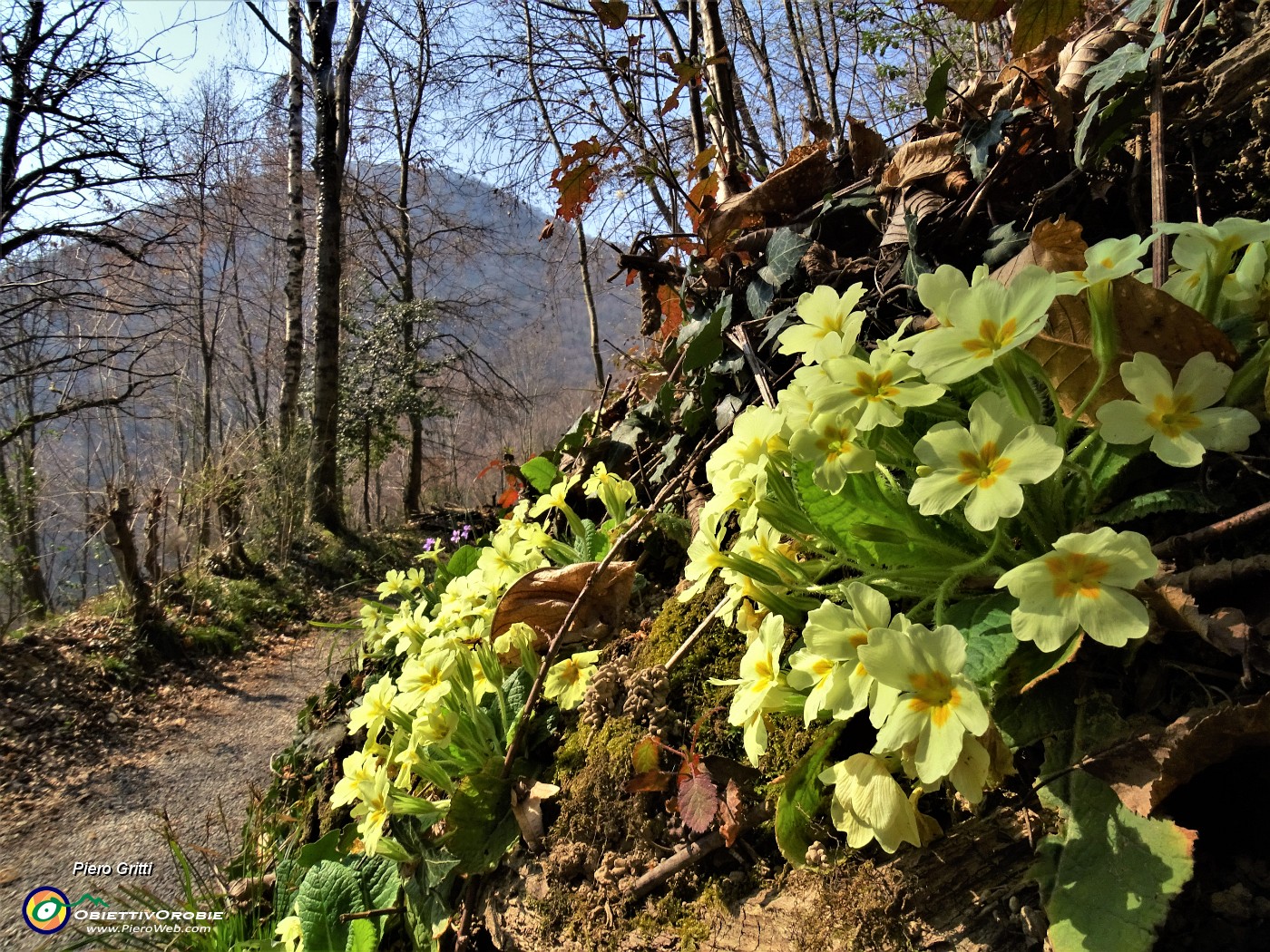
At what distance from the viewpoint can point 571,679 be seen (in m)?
1.41

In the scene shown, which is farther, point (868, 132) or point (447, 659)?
point (868, 132)

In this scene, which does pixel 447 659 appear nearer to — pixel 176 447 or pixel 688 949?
pixel 688 949

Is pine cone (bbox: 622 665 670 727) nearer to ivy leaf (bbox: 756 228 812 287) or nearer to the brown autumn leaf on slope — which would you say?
the brown autumn leaf on slope

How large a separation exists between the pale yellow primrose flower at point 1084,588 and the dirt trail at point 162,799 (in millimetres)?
2565

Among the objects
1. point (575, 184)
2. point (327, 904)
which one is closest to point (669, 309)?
point (575, 184)

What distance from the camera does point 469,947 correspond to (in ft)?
4.00

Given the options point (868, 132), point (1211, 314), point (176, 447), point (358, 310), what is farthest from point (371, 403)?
point (1211, 314)

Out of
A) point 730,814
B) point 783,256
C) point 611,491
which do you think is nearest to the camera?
point 730,814

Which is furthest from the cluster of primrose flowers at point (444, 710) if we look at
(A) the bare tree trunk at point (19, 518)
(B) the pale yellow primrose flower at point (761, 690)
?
(A) the bare tree trunk at point (19, 518)

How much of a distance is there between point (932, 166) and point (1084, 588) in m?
1.23

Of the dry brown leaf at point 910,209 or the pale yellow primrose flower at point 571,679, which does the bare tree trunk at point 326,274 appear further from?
the dry brown leaf at point 910,209

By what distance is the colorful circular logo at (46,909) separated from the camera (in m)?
2.86

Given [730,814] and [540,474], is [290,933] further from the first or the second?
[540,474]

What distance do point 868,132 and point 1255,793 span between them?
1589 mm
